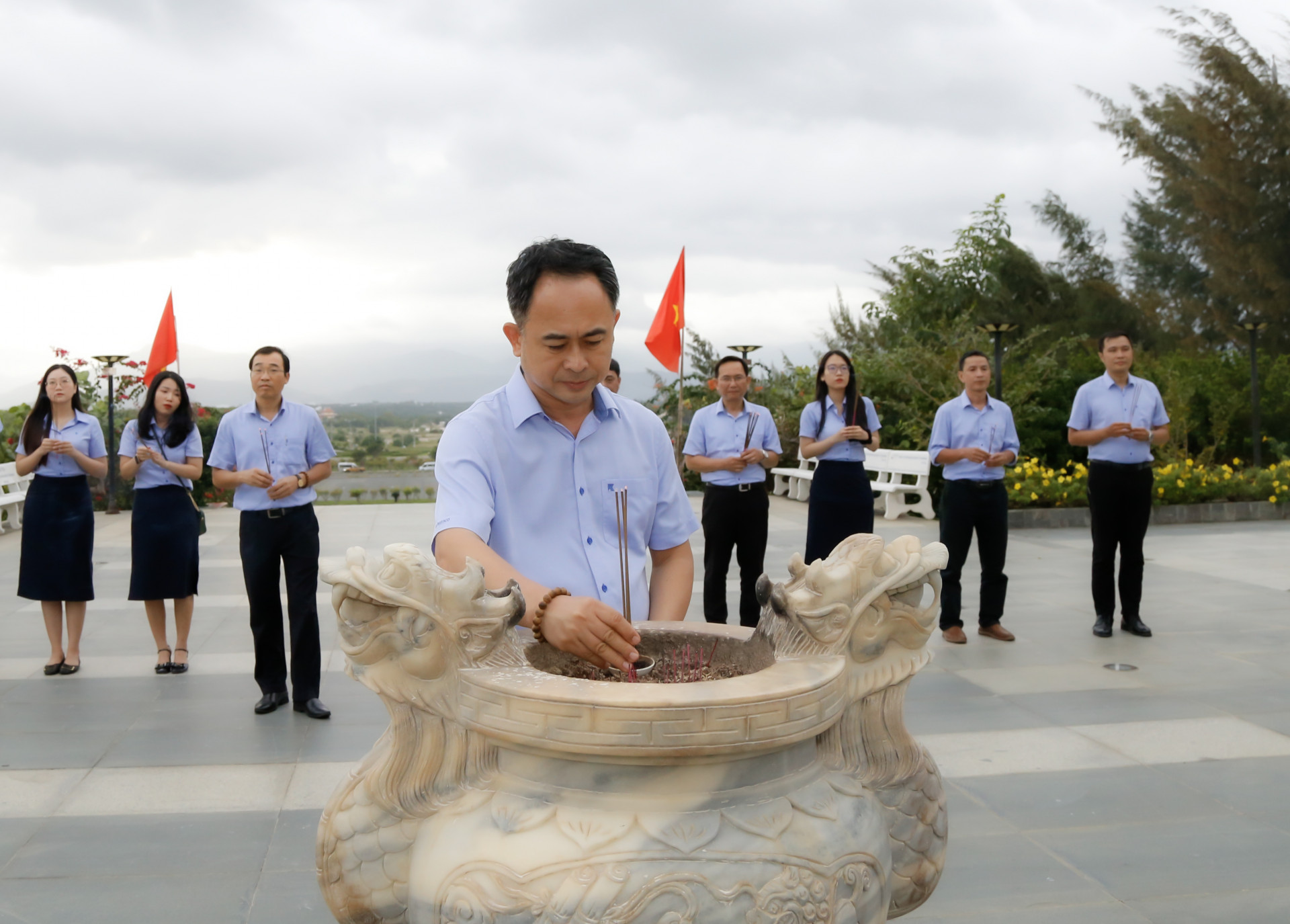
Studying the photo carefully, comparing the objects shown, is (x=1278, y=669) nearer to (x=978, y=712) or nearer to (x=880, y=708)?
(x=978, y=712)

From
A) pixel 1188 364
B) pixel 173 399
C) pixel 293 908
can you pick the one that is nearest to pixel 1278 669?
pixel 293 908

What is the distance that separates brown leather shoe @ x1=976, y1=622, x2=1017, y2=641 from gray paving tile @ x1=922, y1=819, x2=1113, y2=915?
8.90 ft

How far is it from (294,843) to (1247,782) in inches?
126

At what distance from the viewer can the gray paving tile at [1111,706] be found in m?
4.29

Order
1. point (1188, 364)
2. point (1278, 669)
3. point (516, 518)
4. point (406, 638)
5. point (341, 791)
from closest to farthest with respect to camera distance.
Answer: point (406, 638)
point (341, 791)
point (516, 518)
point (1278, 669)
point (1188, 364)

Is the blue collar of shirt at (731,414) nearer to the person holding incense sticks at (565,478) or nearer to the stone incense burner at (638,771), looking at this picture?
the person holding incense sticks at (565,478)

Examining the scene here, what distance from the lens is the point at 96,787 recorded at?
11.6 ft

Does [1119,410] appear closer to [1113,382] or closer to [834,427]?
[1113,382]

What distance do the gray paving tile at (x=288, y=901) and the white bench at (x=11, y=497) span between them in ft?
30.3

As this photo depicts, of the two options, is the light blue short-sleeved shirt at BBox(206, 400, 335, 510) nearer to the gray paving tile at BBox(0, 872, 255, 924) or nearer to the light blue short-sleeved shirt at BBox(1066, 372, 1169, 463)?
the gray paving tile at BBox(0, 872, 255, 924)

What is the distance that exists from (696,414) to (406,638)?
187 inches

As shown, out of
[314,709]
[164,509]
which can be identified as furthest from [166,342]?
[314,709]

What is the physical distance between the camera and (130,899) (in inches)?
108

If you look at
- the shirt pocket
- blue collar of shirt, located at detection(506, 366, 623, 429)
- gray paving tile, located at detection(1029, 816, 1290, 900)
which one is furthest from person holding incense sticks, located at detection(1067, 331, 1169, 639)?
blue collar of shirt, located at detection(506, 366, 623, 429)
